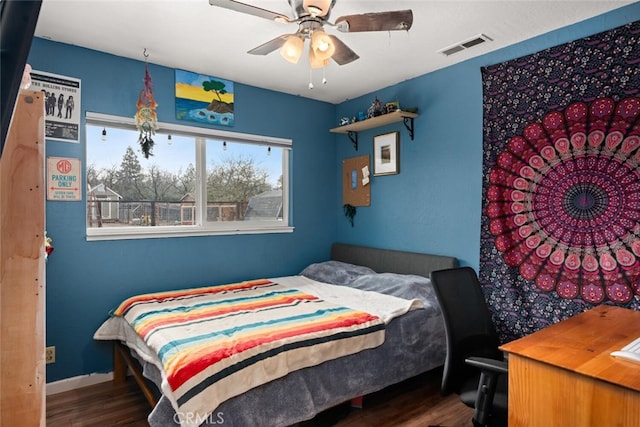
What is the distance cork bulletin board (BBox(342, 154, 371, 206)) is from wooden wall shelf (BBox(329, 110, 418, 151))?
0.64ft

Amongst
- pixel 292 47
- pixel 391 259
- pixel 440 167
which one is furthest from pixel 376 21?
pixel 391 259

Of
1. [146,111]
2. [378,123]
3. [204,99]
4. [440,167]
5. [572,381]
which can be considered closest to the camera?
[572,381]

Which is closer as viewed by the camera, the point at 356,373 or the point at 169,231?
the point at 356,373

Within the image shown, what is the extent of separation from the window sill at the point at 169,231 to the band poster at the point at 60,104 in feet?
2.36

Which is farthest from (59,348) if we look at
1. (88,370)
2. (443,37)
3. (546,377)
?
(443,37)

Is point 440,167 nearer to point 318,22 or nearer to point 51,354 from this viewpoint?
point 318,22

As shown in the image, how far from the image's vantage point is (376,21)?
1845 millimetres

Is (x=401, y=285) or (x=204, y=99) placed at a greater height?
(x=204, y=99)

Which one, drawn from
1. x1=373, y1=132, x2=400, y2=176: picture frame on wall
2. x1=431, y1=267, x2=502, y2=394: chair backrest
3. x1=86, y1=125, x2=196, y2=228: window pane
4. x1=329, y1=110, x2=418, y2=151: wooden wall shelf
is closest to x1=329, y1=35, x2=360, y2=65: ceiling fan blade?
x1=329, y1=110, x2=418, y2=151: wooden wall shelf

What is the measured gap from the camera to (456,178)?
9.97 feet

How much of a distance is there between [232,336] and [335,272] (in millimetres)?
1652

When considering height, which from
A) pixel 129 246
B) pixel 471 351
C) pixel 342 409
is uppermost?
pixel 129 246

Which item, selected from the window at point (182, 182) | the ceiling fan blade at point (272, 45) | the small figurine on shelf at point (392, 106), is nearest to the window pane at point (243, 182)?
the window at point (182, 182)

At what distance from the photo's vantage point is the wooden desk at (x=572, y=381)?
113cm
